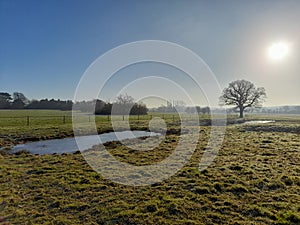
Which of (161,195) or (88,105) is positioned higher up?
(88,105)

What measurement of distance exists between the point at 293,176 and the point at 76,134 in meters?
17.7

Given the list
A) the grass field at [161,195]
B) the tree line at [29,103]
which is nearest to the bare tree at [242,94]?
the grass field at [161,195]

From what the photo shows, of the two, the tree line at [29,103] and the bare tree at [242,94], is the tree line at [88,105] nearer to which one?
the tree line at [29,103]

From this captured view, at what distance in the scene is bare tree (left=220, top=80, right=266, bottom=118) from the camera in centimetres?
4912

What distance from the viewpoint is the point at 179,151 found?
1145 centimetres

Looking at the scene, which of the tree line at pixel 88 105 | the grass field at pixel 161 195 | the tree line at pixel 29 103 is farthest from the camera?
the tree line at pixel 29 103

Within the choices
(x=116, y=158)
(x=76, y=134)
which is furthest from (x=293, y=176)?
(x=76, y=134)

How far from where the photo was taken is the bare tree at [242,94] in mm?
49125

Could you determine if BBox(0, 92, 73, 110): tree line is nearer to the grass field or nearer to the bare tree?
the bare tree

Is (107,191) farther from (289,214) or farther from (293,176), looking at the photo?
(293,176)

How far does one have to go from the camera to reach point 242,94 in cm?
4953

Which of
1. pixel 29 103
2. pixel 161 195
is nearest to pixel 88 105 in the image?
pixel 29 103

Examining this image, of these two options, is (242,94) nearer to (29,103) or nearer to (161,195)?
(161,195)

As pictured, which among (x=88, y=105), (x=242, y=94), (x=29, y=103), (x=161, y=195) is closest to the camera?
(x=161, y=195)
